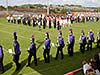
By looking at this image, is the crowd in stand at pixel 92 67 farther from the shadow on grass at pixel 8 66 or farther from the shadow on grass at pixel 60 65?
the shadow on grass at pixel 8 66

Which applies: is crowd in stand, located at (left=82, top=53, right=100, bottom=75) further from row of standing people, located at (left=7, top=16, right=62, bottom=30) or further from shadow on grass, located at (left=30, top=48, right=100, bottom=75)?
row of standing people, located at (left=7, top=16, right=62, bottom=30)

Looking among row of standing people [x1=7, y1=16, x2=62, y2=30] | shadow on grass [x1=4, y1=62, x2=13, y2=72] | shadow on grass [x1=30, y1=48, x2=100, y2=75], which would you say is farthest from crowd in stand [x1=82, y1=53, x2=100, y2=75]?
row of standing people [x1=7, y1=16, x2=62, y2=30]

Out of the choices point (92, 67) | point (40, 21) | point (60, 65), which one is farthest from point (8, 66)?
point (40, 21)

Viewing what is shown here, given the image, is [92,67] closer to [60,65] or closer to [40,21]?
[60,65]

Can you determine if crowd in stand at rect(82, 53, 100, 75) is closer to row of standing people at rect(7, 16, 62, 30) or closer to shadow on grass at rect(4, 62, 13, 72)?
shadow on grass at rect(4, 62, 13, 72)

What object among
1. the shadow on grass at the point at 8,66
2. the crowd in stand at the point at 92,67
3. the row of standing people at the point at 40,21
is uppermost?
the crowd in stand at the point at 92,67

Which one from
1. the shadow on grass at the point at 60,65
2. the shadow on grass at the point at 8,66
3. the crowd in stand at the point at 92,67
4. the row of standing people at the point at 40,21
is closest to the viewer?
the crowd in stand at the point at 92,67

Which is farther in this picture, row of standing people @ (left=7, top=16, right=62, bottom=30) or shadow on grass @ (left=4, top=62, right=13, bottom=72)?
row of standing people @ (left=7, top=16, right=62, bottom=30)

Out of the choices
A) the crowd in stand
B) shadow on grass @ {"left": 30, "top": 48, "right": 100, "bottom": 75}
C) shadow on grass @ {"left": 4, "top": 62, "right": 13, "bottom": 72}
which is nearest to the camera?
the crowd in stand

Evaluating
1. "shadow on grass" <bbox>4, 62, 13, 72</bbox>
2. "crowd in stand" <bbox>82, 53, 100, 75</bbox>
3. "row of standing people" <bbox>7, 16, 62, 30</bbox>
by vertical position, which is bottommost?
"row of standing people" <bbox>7, 16, 62, 30</bbox>

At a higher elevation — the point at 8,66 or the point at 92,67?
the point at 92,67

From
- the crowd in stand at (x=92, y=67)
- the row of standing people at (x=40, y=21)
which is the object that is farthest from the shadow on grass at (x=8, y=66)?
the row of standing people at (x=40, y=21)

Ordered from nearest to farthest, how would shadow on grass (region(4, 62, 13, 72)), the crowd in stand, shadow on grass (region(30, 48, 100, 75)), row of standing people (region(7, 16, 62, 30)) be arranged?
the crowd in stand, shadow on grass (region(30, 48, 100, 75)), shadow on grass (region(4, 62, 13, 72)), row of standing people (region(7, 16, 62, 30))

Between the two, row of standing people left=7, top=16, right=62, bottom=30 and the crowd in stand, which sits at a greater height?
the crowd in stand
